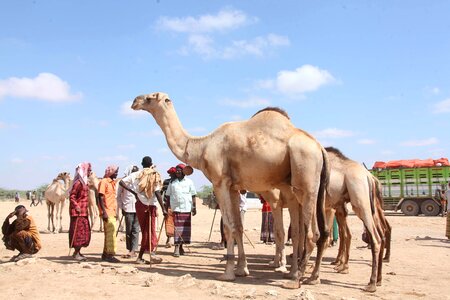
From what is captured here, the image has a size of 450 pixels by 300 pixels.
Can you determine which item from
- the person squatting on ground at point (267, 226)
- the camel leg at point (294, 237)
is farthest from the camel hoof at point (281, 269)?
the person squatting on ground at point (267, 226)

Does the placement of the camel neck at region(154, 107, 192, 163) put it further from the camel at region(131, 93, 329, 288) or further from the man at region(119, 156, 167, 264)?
the man at region(119, 156, 167, 264)

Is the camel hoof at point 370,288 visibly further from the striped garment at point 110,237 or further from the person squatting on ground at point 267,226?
the person squatting on ground at point 267,226

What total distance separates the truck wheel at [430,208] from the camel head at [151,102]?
23724mm

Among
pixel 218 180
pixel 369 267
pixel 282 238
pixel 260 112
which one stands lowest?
pixel 369 267

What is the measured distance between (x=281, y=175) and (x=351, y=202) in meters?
1.61

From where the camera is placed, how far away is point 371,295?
6871mm

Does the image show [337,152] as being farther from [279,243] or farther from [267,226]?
[267,226]

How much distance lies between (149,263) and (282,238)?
2.85 m

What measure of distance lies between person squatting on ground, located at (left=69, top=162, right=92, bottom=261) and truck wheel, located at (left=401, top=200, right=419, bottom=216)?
2380cm

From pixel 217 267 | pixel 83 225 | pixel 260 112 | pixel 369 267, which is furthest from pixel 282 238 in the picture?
pixel 83 225

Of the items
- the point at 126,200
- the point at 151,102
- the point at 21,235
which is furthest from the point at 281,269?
the point at 21,235

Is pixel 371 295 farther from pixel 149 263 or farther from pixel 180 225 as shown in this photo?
pixel 180 225

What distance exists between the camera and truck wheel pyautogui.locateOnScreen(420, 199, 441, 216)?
27906mm

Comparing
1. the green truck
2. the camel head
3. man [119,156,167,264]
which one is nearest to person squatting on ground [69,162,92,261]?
man [119,156,167,264]
